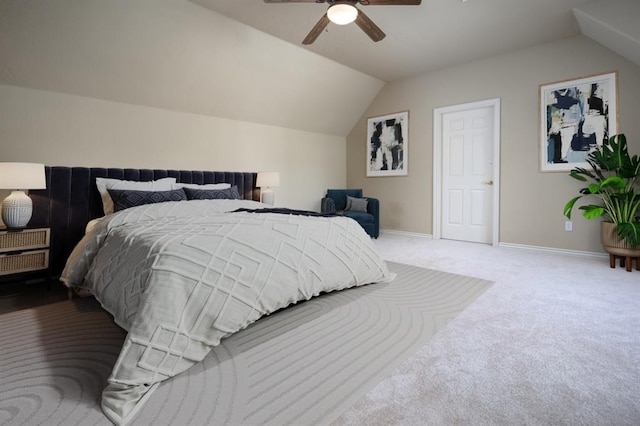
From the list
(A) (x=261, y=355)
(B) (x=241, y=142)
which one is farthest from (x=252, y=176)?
(A) (x=261, y=355)

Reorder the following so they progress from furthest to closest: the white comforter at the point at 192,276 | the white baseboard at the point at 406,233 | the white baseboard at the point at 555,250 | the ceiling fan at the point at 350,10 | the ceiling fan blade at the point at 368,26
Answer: the white baseboard at the point at 406,233, the white baseboard at the point at 555,250, the ceiling fan blade at the point at 368,26, the ceiling fan at the point at 350,10, the white comforter at the point at 192,276

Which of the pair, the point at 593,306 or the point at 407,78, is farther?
the point at 407,78

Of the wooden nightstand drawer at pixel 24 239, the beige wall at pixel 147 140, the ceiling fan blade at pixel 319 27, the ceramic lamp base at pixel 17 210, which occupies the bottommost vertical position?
the wooden nightstand drawer at pixel 24 239

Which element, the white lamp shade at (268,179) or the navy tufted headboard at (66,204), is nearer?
the navy tufted headboard at (66,204)

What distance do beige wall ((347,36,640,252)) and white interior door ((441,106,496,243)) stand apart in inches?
8.5

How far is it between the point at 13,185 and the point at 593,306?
15.1ft

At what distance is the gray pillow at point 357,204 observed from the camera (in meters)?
5.15

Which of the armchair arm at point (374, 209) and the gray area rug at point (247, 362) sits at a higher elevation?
the armchair arm at point (374, 209)

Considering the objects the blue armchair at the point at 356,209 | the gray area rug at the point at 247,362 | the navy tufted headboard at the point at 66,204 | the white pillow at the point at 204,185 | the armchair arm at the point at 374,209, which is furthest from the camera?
the armchair arm at the point at 374,209

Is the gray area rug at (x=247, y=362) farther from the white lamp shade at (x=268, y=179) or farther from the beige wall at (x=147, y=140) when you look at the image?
the white lamp shade at (x=268, y=179)

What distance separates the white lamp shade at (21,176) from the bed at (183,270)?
34cm

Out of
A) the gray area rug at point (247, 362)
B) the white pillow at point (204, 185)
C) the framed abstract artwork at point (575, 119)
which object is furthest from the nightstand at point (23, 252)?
the framed abstract artwork at point (575, 119)

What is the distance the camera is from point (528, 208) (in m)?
4.22

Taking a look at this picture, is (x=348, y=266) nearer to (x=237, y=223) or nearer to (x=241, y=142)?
(x=237, y=223)
